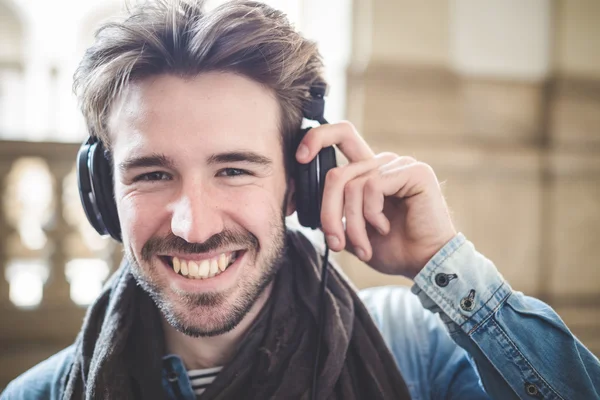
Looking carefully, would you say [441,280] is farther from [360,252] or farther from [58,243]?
[58,243]

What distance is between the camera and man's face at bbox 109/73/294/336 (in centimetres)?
94

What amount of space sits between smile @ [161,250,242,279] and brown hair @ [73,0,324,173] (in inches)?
10.1

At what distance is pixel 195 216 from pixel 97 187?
0.79 ft

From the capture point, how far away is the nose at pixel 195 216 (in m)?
0.91

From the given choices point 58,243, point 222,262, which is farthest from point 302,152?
point 58,243

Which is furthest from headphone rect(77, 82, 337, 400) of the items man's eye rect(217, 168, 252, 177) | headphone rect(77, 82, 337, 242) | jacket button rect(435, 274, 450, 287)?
jacket button rect(435, 274, 450, 287)

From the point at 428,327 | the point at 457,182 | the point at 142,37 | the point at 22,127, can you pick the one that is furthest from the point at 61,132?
the point at 428,327

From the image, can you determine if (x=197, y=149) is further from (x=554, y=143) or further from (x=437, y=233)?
(x=554, y=143)

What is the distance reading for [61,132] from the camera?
4344 mm

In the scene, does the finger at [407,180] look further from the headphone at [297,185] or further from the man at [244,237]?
the headphone at [297,185]

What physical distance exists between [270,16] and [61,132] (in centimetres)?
388

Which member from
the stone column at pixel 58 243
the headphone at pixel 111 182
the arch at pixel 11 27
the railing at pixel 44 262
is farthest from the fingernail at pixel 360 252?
the arch at pixel 11 27

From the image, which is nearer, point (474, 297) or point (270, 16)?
point (474, 297)

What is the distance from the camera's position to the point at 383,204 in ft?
3.33
